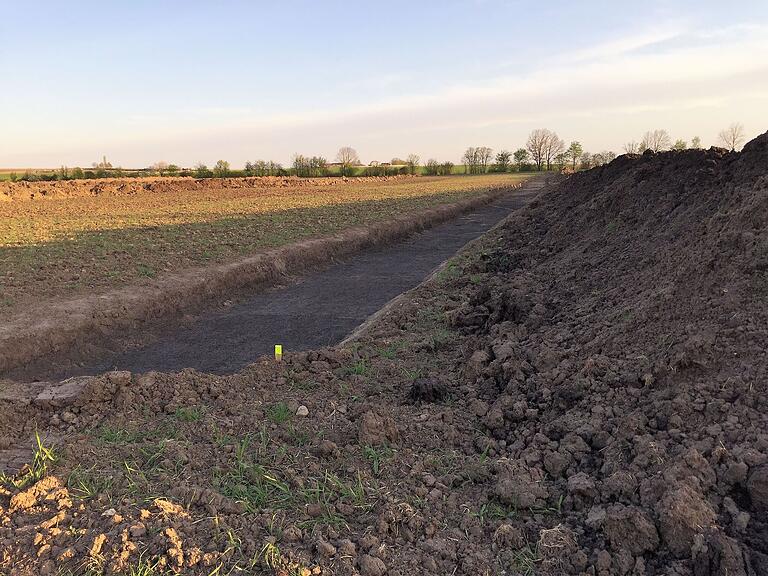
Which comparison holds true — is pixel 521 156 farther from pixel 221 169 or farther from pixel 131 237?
pixel 131 237

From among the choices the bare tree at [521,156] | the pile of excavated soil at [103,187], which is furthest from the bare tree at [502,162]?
the pile of excavated soil at [103,187]

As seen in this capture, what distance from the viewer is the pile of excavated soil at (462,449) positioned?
9.10ft

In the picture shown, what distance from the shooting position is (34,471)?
12.1 feet

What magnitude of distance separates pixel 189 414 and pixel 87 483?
112 centimetres

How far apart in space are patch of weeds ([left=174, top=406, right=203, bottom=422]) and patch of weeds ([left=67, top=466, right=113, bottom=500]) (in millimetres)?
919

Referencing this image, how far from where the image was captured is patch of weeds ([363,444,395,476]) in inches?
142

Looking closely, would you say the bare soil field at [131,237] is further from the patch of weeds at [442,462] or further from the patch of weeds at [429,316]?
the patch of weeds at [442,462]

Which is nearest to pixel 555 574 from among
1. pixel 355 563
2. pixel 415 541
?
pixel 415 541

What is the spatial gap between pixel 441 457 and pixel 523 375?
1449mm

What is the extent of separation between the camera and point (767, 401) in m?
3.30

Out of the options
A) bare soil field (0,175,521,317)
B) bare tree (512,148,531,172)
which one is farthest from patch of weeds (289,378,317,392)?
bare tree (512,148,531,172)

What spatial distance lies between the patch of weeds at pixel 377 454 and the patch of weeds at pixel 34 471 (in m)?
2.27

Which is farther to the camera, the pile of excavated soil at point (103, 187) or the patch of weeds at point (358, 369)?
the pile of excavated soil at point (103, 187)

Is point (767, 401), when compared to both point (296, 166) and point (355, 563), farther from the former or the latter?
point (296, 166)
